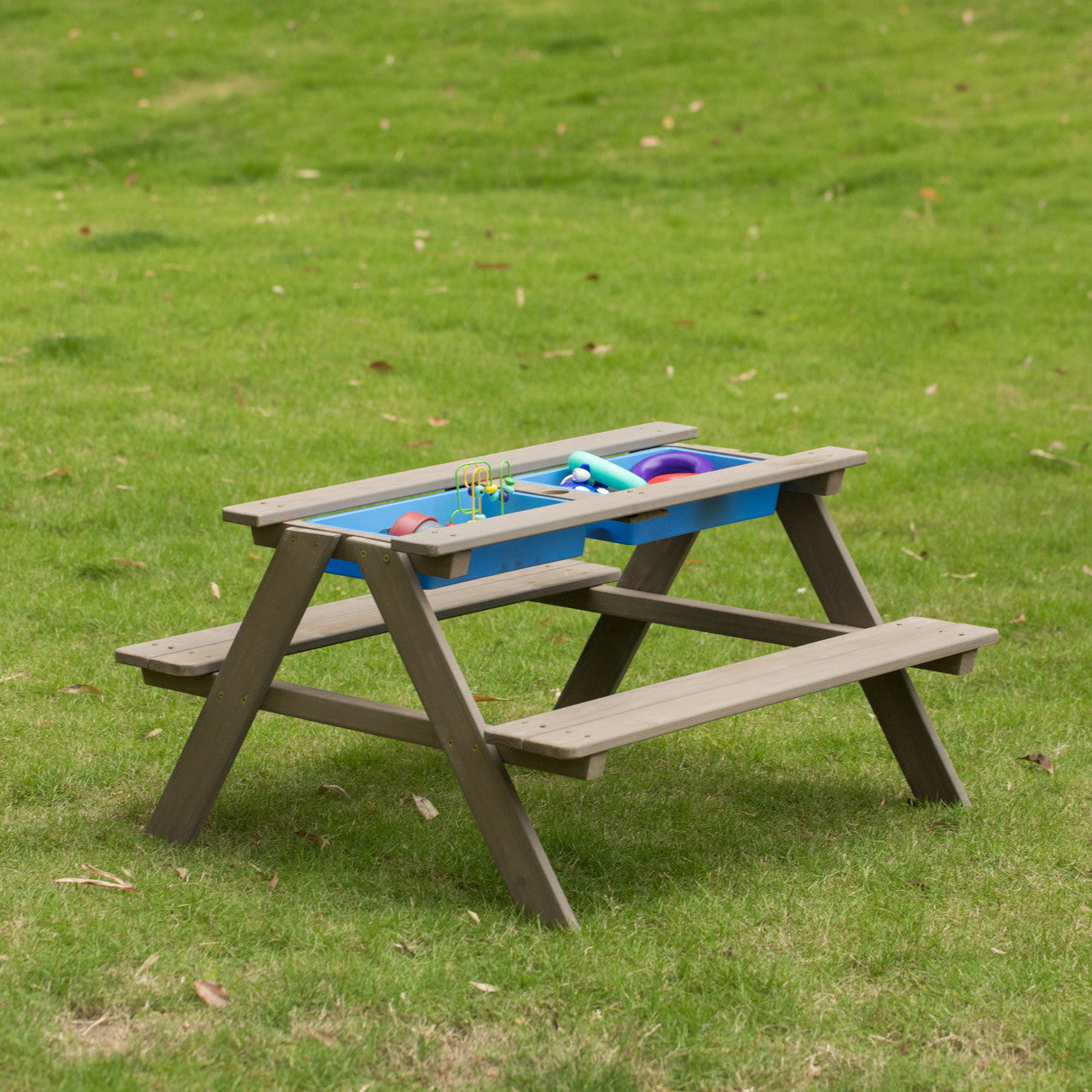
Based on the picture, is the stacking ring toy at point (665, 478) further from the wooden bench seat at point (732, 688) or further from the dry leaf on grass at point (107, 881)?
the dry leaf on grass at point (107, 881)

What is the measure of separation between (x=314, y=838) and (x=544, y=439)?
13.8ft

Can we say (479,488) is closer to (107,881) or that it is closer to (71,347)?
(107,881)

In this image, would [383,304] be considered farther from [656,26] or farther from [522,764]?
[656,26]

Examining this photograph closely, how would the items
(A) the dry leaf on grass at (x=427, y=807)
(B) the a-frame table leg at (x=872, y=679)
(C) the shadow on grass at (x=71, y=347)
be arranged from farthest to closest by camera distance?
(C) the shadow on grass at (x=71, y=347), (B) the a-frame table leg at (x=872, y=679), (A) the dry leaf on grass at (x=427, y=807)

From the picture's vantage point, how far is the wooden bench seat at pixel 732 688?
3488mm

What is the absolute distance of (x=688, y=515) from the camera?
4.26 metres

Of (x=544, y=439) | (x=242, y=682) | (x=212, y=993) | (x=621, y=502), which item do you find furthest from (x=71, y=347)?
(x=212, y=993)

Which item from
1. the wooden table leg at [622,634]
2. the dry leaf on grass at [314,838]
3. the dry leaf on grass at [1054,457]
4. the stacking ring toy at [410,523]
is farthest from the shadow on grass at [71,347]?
the stacking ring toy at [410,523]

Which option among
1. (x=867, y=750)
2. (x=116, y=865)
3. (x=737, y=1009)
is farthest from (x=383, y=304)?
(x=737, y=1009)

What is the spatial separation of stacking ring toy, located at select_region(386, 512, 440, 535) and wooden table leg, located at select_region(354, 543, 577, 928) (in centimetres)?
25

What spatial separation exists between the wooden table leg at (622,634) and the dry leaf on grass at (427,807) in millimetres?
730

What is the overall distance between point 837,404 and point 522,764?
576 cm

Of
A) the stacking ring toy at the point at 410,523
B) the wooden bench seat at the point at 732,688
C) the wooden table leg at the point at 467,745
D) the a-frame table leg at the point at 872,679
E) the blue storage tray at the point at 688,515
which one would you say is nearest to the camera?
the wooden bench seat at the point at 732,688

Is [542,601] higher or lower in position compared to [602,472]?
lower
